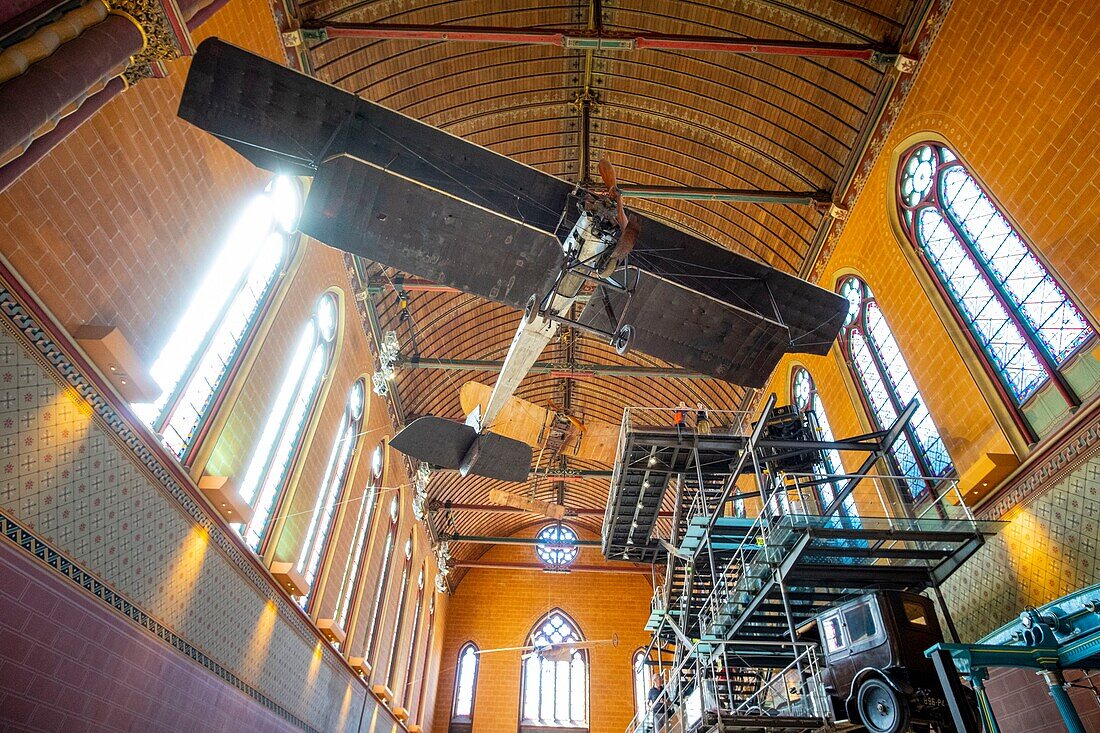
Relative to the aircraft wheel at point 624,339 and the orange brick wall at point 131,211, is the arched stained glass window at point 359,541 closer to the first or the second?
the orange brick wall at point 131,211

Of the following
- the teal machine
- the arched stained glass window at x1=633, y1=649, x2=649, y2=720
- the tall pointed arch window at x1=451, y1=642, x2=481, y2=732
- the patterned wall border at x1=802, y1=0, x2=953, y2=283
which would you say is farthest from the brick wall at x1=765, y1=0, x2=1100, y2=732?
the tall pointed arch window at x1=451, y1=642, x2=481, y2=732

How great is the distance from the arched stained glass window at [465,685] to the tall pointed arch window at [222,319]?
23.6 m

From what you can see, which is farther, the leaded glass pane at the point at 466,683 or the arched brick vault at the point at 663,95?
the leaded glass pane at the point at 466,683

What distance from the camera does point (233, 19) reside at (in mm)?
9258

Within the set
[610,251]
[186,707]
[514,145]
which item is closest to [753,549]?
[610,251]

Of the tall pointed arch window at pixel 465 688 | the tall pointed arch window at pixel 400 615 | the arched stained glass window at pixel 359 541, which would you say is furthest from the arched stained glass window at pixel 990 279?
the tall pointed arch window at pixel 465 688

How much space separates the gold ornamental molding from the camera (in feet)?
20.2

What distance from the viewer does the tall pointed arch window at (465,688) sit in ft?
89.6

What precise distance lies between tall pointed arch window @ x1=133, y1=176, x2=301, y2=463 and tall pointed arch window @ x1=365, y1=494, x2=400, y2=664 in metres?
10.7

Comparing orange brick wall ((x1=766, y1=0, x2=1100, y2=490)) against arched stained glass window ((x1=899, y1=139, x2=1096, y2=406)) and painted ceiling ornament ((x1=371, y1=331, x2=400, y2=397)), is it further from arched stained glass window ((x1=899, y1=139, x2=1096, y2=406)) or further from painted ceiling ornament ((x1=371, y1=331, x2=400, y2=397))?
painted ceiling ornament ((x1=371, y1=331, x2=400, y2=397))

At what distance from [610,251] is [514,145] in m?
7.91

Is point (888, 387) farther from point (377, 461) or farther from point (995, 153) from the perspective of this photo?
point (377, 461)

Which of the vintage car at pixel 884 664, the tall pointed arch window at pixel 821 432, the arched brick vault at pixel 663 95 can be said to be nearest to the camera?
the vintage car at pixel 884 664

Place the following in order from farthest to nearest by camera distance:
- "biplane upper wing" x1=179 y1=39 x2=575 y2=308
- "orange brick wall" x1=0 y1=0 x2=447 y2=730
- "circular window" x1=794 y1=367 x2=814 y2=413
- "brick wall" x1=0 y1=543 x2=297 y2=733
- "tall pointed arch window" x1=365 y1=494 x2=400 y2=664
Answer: "tall pointed arch window" x1=365 y1=494 x2=400 y2=664 < "circular window" x1=794 y1=367 x2=814 y2=413 < "biplane upper wing" x1=179 y1=39 x2=575 y2=308 < "orange brick wall" x1=0 y1=0 x2=447 y2=730 < "brick wall" x1=0 y1=543 x2=297 y2=733
